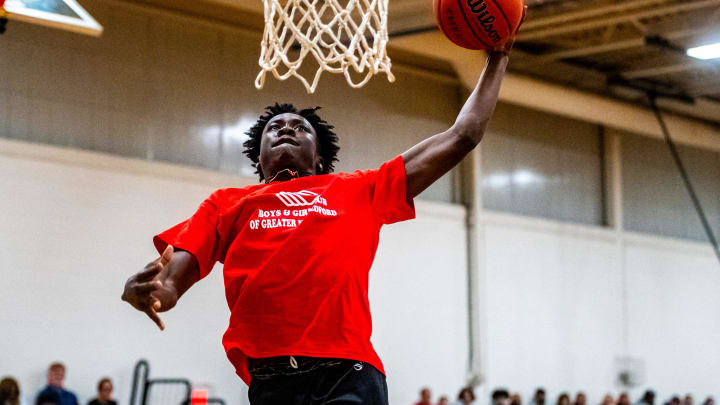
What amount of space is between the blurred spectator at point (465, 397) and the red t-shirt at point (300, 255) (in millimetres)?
10848

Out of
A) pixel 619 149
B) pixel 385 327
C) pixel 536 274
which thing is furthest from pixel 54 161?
pixel 619 149

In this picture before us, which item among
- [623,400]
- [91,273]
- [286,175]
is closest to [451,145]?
[286,175]

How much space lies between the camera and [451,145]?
3.52 meters

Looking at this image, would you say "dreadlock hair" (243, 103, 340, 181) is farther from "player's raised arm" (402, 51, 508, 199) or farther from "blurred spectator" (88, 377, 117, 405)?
"blurred spectator" (88, 377, 117, 405)

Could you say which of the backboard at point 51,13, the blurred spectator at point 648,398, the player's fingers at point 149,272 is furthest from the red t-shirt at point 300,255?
the blurred spectator at point 648,398

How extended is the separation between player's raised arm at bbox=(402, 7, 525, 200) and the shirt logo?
33 cm

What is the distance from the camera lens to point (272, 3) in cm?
639

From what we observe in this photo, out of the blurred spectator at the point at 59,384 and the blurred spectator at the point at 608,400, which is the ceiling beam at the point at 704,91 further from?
the blurred spectator at the point at 59,384

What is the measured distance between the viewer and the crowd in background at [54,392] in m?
10.5

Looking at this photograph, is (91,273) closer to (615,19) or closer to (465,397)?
(465,397)

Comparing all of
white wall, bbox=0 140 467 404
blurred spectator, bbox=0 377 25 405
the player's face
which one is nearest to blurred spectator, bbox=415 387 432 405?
white wall, bbox=0 140 467 404

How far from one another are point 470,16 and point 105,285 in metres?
9.15

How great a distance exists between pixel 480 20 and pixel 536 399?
12.6 meters

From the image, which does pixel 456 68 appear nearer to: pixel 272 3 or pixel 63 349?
pixel 63 349
